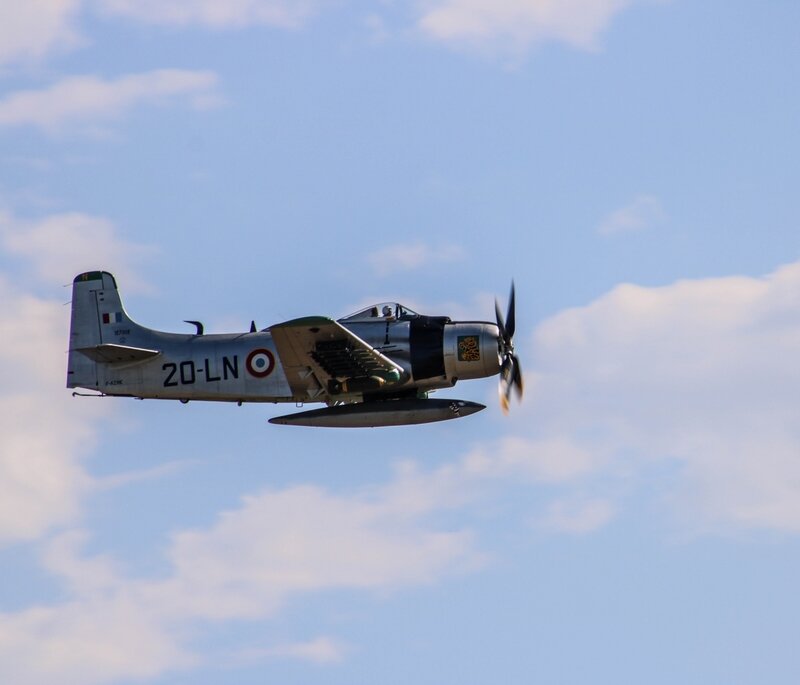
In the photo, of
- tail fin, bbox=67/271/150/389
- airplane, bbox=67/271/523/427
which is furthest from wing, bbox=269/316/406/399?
tail fin, bbox=67/271/150/389

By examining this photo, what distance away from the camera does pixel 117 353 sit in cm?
3147

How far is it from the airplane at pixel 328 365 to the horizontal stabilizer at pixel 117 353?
0.02 meters

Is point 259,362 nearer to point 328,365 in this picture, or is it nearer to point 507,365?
point 328,365

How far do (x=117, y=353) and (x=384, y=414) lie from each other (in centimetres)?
601

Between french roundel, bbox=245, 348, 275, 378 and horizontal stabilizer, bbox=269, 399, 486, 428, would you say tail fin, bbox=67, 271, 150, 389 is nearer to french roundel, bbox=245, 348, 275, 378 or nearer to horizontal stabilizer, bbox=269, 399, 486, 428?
french roundel, bbox=245, 348, 275, 378

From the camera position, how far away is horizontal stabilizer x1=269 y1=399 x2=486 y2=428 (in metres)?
29.4

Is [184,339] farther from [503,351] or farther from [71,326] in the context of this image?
[503,351]

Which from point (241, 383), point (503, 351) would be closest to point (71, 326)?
point (241, 383)

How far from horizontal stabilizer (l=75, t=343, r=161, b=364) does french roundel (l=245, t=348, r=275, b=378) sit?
2154 millimetres

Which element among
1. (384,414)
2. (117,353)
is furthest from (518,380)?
(117,353)

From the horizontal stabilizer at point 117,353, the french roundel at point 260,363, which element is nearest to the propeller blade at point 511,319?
the french roundel at point 260,363

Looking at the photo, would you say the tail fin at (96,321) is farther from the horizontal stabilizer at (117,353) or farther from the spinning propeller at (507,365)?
the spinning propeller at (507,365)

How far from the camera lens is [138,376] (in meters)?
31.6

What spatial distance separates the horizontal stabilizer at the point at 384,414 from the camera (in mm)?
29422
